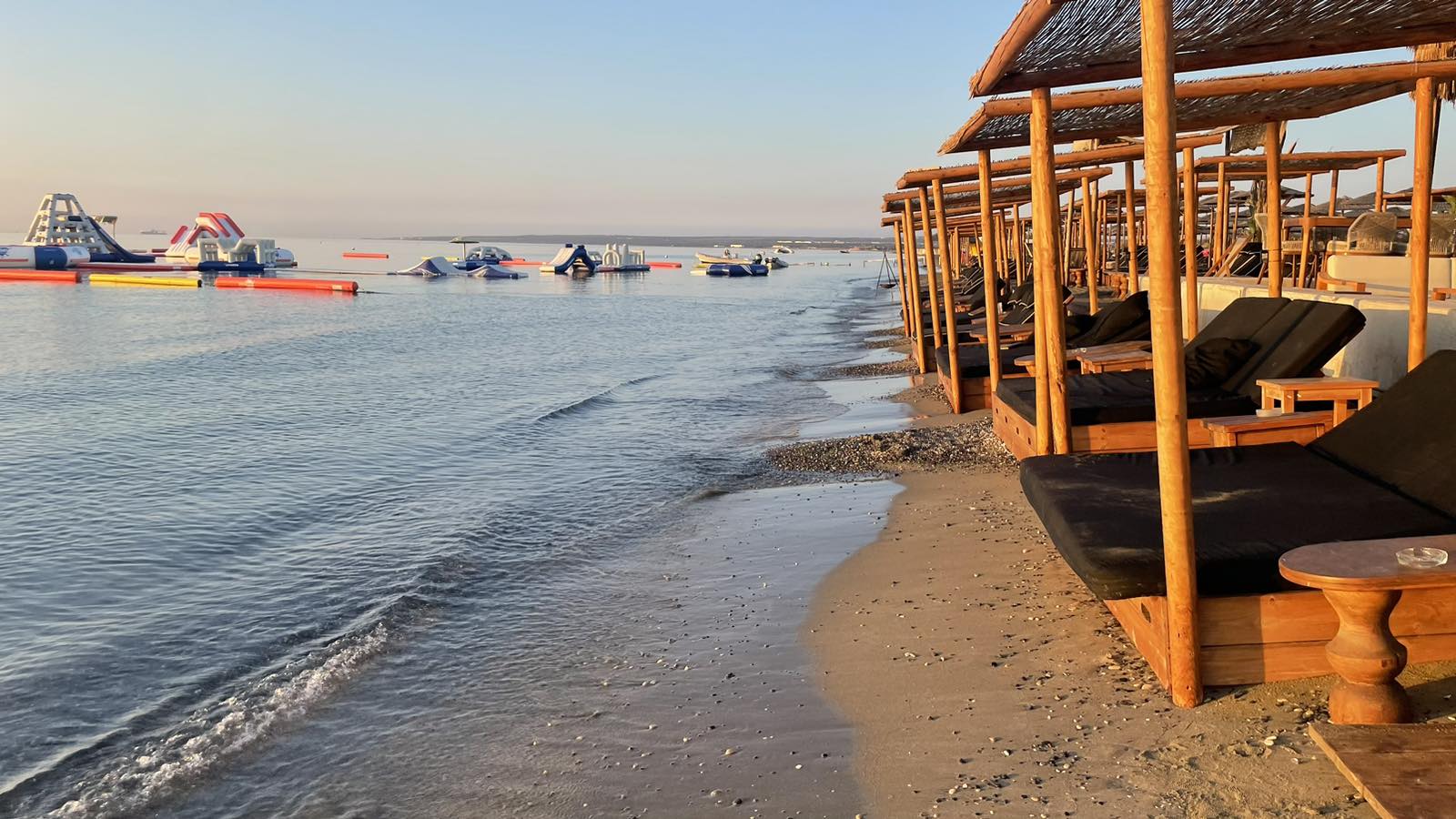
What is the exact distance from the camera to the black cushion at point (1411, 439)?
3.92 metres

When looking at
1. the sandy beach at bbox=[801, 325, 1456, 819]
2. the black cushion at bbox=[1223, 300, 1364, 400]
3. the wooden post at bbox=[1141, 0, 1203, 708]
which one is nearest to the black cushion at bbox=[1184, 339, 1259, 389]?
the black cushion at bbox=[1223, 300, 1364, 400]

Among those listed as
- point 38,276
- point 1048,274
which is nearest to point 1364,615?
point 1048,274

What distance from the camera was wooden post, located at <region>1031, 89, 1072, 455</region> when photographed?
5656 millimetres

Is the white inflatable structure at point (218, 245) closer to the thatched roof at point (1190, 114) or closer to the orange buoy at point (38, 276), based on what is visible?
the orange buoy at point (38, 276)

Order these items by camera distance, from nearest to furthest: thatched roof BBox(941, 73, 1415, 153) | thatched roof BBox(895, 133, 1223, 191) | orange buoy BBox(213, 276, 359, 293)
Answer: thatched roof BBox(941, 73, 1415, 153) < thatched roof BBox(895, 133, 1223, 191) < orange buoy BBox(213, 276, 359, 293)

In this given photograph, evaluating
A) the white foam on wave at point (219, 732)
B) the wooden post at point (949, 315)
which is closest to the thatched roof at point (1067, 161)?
the wooden post at point (949, 315)

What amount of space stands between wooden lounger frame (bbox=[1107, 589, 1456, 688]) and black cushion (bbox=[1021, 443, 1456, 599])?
0.07 metres

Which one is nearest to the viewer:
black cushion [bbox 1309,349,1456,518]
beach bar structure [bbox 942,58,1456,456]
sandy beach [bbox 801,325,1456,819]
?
sandy beach [bbox 801,325,1456,819]

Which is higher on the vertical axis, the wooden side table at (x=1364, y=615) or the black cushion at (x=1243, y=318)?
the black cushion at (x=1243, y=318)

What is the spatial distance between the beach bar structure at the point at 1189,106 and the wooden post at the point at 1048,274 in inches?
1.2

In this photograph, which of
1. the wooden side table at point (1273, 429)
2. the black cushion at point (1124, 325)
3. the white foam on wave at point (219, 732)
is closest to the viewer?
the white foam on wave at point (219, 732)

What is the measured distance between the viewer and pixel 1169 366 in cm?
333

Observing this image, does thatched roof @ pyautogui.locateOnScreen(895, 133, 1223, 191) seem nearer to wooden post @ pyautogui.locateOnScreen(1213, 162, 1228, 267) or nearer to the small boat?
wooden post @ pyautogui.locateOnScreen(1213, 162, 1228, 267)

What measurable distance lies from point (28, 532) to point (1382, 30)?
32.7 feet
